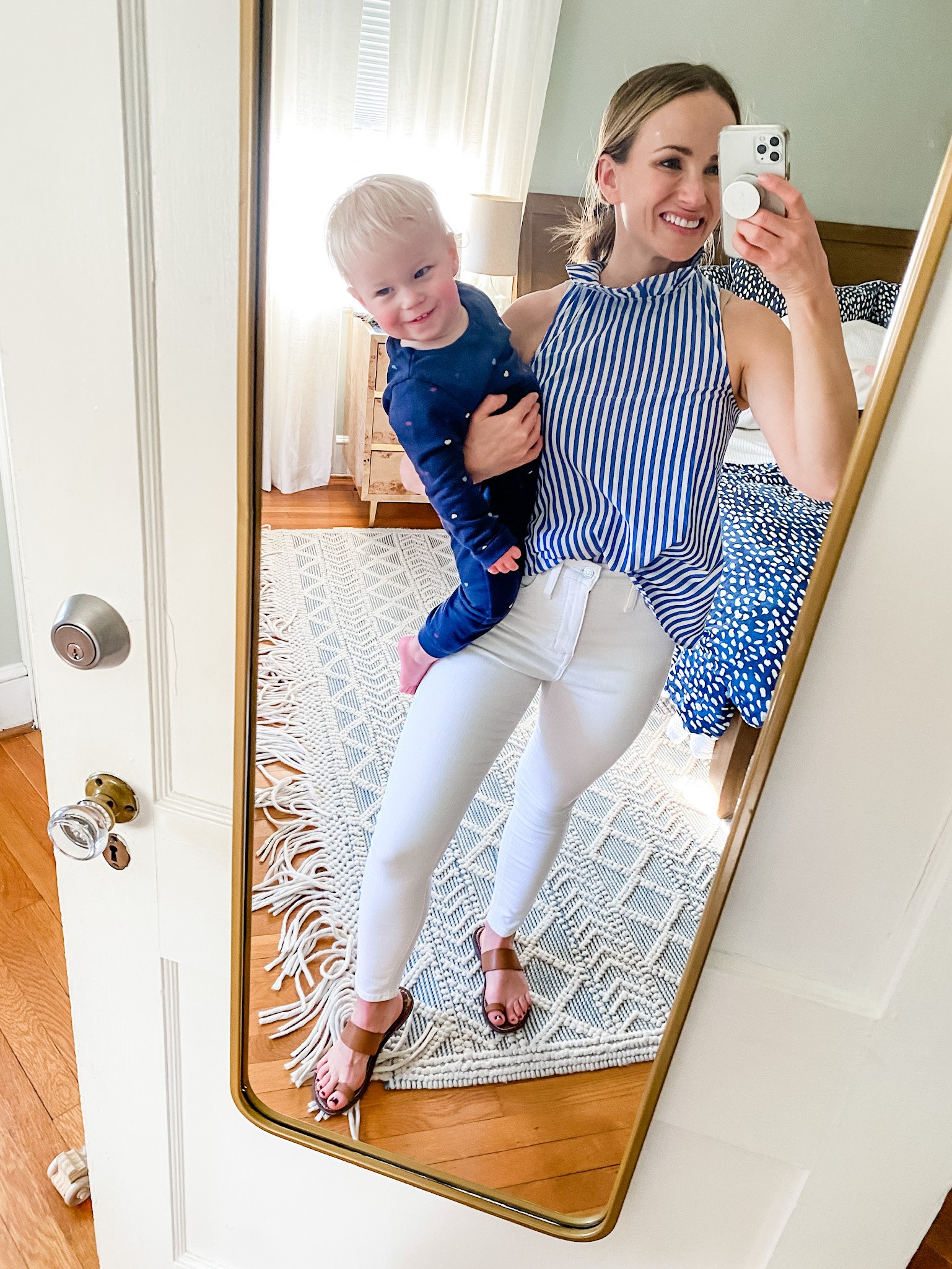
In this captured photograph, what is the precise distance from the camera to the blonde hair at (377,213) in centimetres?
54

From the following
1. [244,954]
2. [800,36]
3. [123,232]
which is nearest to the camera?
[800,36]

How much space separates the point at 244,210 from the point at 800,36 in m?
0.33

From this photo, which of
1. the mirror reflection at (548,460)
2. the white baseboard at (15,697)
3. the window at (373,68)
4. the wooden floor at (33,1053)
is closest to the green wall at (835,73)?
the mirror reflection at (548,460)

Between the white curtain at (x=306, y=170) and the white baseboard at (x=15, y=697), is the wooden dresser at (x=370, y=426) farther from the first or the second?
the white baseboard at (x=15, y=697)

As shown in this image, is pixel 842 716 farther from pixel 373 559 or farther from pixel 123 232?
pixel 123 232

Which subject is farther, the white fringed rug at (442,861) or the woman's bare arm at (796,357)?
the white fringed rug at (442,861)

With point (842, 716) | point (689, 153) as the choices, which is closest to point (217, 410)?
point (689, 153)

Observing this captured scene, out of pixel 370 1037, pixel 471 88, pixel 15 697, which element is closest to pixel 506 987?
pixel 370 1037

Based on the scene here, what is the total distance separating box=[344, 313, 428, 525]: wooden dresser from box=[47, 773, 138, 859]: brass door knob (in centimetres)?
37

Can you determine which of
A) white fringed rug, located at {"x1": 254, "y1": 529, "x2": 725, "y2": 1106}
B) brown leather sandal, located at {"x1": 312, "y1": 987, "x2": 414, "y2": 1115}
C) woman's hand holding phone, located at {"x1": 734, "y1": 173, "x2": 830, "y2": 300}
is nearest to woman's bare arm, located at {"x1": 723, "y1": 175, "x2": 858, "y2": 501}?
woman's hand holding phone, located at {"x1": 734, "y1": 173, "x2": 830, "y2": 300}

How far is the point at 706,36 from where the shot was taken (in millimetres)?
485

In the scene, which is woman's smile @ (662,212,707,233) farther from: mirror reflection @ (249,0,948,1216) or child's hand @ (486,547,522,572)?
child's hand @ (486,547,522,572)

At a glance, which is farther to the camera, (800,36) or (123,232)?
(123,232)

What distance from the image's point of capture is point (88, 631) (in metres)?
0.74
